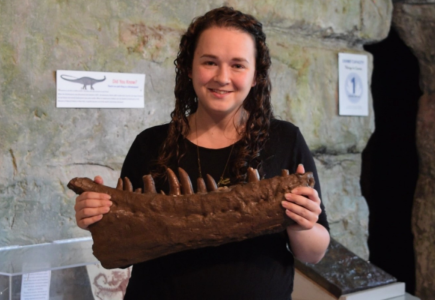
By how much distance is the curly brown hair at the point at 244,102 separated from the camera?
4.58ft

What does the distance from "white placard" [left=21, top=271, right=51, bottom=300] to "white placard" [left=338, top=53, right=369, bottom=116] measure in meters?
2.11

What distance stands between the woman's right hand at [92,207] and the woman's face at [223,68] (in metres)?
0.40

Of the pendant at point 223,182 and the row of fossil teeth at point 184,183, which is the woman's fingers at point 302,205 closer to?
the row of fossil teeth at point 184,183

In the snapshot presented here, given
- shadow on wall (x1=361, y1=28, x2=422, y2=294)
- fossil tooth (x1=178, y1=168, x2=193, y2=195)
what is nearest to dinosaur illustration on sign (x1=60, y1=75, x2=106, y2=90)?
fossil tooth (x1=178, y1=168, x2=193, y2=195)

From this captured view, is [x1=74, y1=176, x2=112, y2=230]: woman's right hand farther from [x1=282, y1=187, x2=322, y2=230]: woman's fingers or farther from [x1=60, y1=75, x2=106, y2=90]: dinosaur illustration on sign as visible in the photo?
[x1=60, y1=75, x2=106, y2=90]: dinosaur illustration on sign

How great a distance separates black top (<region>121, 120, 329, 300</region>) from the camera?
4.36 ft

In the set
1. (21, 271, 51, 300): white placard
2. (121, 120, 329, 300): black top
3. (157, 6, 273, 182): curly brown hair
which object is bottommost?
(21, 271, 51, 300): white placard

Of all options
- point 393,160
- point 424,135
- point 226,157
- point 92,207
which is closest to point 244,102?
point 226,157

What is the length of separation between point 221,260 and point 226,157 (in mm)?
311

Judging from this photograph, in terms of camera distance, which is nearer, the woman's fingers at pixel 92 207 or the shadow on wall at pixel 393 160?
the woman's fingers at pixel 92 207

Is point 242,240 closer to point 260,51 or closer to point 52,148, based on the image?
point 260,51

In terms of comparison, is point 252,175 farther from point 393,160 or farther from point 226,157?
point 393,160

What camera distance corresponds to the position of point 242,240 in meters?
1.35

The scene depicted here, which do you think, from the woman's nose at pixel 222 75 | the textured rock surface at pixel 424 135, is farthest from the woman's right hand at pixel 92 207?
the textured rock surface at pixel 424 135
